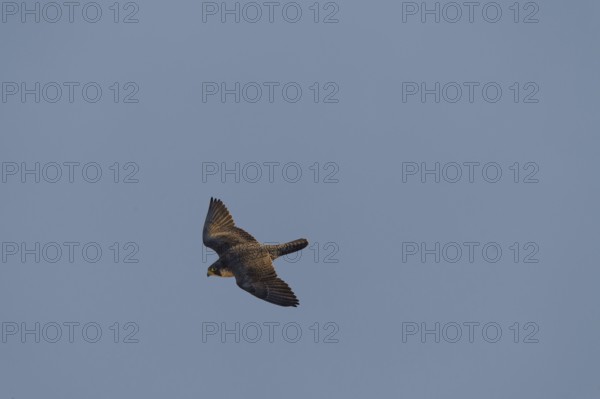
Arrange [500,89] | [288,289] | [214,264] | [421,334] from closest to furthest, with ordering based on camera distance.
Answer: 1. [288,289]
2. [214,264]
3. [421,334]
4. [500,89]

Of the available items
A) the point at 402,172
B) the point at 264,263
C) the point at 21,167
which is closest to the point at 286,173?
the point at 402,172

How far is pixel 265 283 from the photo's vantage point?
36250 mm

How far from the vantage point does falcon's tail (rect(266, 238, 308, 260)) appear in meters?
37.1

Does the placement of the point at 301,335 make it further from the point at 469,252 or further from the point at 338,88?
the point at 338,88

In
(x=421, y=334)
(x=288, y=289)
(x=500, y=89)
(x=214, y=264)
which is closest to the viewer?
(x=288, y=289)

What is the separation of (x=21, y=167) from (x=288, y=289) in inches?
911

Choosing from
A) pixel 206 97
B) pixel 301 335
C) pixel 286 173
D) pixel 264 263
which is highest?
pixel 206 97

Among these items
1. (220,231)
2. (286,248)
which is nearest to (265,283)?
(286,248)

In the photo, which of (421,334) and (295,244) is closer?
(295,244)

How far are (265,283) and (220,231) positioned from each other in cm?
442

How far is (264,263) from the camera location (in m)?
36.9

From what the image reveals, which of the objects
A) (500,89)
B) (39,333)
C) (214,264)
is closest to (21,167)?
(39,333)

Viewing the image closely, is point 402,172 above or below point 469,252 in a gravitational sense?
above

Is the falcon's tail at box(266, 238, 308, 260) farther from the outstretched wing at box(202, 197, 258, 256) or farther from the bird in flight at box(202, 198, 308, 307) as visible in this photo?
the outstretched wing at box(202, 197, 258, 256)
